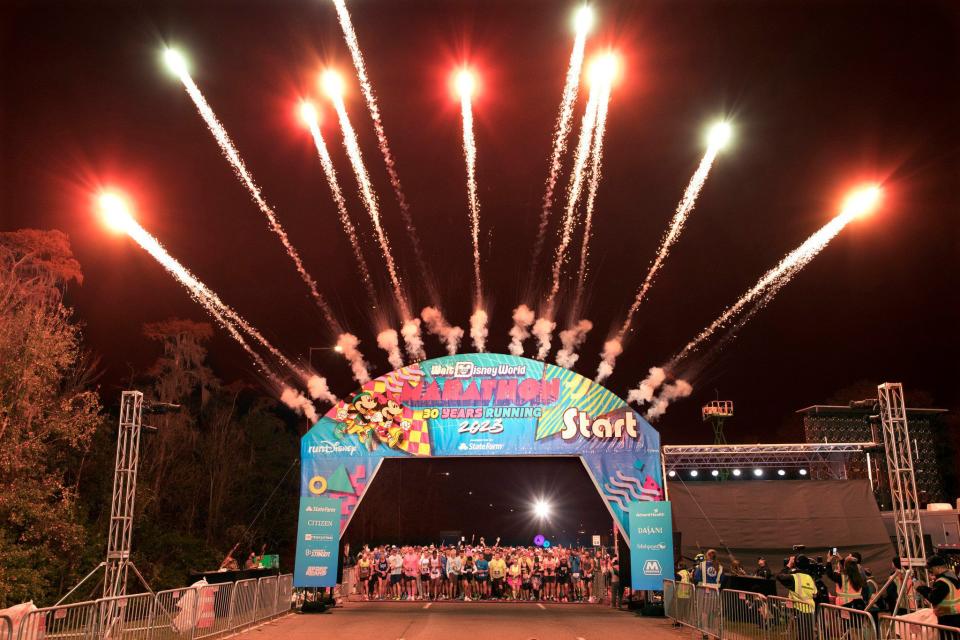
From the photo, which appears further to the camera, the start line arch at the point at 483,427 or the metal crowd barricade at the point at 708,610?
the start line arch at the point at 483,427

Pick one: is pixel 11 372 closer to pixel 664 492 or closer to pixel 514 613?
pixel 514 613

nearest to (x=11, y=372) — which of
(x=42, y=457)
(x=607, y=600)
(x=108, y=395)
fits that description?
(x=42, y=457)

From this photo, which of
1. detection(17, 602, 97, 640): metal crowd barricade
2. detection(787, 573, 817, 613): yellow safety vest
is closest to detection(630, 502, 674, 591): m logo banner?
detection(787, 573, 817, 613): yellow safety vest

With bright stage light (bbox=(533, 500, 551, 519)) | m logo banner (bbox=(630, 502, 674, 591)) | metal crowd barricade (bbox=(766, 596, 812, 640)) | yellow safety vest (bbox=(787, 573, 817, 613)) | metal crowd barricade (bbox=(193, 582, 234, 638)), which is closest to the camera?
metal crowd barricade (bbox=(766, 596, 812, 640))

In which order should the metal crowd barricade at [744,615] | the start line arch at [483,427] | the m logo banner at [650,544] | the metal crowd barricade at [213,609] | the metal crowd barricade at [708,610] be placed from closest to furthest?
the metal crowd barricade at [744,615] < the metal crowd barricade at [213,609] < the metal crowd barricade at [708,610] < the m logo banner at [650,544] < the start line arch at [483,427]

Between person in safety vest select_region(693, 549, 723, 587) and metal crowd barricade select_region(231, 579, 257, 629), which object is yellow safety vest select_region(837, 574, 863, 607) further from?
metal crowd barricade select_region(231, 579, 257, 629)

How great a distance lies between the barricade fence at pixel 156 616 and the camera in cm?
997

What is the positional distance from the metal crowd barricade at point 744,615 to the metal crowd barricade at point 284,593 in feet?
37.6

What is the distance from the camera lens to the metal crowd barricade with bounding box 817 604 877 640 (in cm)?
940

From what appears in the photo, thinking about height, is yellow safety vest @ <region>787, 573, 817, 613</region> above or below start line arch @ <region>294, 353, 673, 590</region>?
below

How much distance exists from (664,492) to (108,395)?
1003 inches

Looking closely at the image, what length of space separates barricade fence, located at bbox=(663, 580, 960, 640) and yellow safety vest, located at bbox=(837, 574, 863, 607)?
1.12 meters

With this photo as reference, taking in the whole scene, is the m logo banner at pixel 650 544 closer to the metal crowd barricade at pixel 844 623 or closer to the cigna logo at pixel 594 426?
the cigna logo at pixel 594 426

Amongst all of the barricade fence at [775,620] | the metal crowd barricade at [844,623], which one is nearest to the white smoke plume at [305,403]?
the barricade fence at [775,620]
